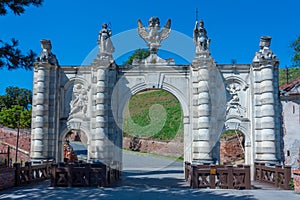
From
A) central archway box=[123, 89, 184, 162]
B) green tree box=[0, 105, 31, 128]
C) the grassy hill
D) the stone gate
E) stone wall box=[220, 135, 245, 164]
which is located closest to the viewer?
the stone gate

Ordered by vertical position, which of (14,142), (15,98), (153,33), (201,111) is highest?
(15,98)

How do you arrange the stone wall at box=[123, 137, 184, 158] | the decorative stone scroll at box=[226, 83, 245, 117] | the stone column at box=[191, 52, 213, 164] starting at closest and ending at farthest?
the stone column at box=[191, 52, 213, 164], the decorative stone scroll at box=[226, 83, 245, 117], the stone wall at box=[123, 137, 184, 158]

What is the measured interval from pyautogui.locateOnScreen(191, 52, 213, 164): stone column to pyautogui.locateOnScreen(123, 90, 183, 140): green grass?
1993 centimetres

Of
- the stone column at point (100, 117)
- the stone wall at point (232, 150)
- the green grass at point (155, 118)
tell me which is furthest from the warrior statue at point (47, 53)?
the green grass at point (155, 118)

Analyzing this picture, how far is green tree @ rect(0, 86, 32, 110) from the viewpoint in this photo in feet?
197

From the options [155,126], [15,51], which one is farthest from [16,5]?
[155,126]

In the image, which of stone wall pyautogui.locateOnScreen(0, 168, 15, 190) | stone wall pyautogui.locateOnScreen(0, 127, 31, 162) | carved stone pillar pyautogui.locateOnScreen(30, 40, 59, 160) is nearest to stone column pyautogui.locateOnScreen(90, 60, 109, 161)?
carved stone pillar pyautogui.locateOnScreen(30, 40, 59, 160)

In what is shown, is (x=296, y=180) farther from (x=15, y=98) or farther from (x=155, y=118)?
(x=15, y=98)

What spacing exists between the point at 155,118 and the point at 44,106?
2960cm

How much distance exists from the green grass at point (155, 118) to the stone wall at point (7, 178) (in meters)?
24.0

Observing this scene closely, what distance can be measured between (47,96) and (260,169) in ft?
33.7

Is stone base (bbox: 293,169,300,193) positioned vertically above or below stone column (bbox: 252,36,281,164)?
below

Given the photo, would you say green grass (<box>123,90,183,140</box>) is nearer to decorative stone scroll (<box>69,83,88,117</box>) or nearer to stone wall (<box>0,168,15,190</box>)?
decorative stone scroll (<box>69,83,88,117</box>)

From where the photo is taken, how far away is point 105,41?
→ 602 inches
